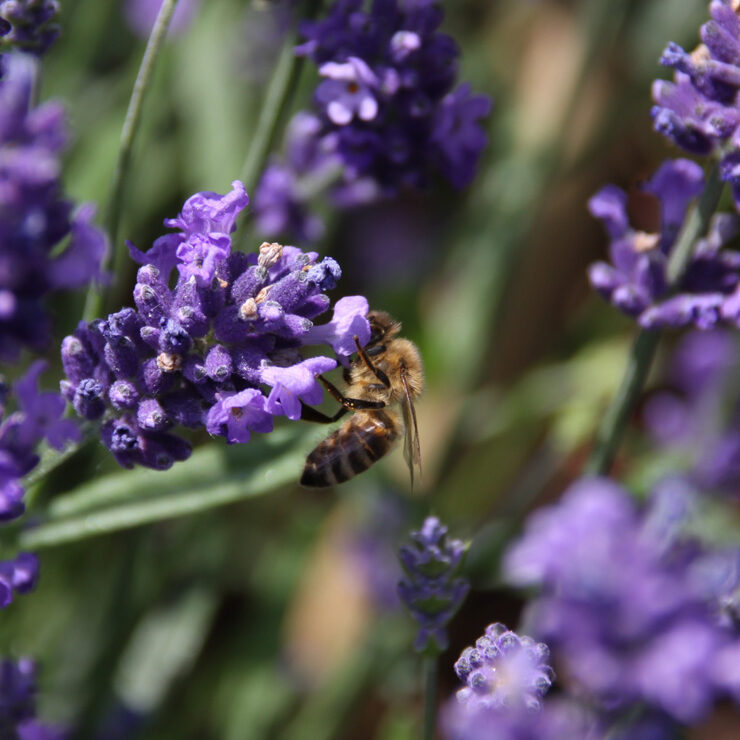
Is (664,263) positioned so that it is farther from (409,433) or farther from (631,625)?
(631,625)

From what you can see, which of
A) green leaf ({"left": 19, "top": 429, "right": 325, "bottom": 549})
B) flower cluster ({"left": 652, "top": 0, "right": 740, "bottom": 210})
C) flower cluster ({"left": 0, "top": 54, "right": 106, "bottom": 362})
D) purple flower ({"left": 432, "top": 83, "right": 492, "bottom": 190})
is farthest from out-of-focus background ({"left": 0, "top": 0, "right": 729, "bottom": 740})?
flower cluster ({"left": 652, "top": 0, "right": 740, "bottom": 210})

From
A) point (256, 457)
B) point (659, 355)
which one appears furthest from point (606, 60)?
point (256, 457)

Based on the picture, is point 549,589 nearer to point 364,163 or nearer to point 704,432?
point 364,163

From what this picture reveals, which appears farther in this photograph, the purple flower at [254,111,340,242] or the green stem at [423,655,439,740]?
the purple flower at [254,111,340,242]

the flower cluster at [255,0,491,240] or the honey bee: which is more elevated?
the flower cluster at [255,0,491,240]

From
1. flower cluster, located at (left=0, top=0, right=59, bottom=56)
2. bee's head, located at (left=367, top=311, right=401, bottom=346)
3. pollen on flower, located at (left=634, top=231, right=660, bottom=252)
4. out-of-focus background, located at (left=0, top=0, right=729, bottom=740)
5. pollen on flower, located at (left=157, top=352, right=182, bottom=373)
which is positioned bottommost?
out-of-focus background, located at (left=0, top=0, right=729, bottom=740)

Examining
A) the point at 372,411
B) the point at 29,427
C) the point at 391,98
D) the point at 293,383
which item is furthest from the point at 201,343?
the point at 391,98

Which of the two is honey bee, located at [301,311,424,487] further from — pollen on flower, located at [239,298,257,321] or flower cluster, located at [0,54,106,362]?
flower cluster, located at [0,54,106,362]

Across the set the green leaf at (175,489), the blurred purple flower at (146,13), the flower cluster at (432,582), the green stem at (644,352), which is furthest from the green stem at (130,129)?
the blurred purple flower at (146,13)
